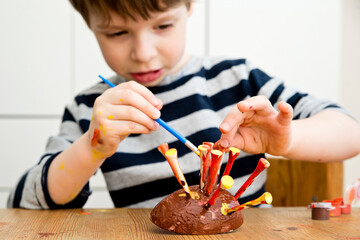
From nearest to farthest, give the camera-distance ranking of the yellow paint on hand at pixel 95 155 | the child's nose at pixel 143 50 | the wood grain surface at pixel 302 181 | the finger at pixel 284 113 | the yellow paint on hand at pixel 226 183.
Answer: the yellow paint on hand at pixel 226 183, the finger at pixel 284 113, the yellow paint on hand at pixel 95 155, the child's nose at pixel 143 50, the wood grain surface at pixel 302 181

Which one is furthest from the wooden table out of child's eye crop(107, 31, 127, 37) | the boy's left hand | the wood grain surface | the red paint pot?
child's eye crop(107, 31, 127, 37)

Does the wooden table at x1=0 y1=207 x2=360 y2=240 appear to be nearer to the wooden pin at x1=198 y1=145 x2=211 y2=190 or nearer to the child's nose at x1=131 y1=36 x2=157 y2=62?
the wooden pin at x1=198 y1=145 x2=211 y2=190

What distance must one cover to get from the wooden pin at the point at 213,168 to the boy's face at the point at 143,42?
378 millimetres

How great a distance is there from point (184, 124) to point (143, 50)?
0.87 feet

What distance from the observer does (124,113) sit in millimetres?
729

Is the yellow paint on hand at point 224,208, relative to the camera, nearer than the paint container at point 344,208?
Yes

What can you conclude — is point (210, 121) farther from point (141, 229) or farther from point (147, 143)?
point (141, 229)

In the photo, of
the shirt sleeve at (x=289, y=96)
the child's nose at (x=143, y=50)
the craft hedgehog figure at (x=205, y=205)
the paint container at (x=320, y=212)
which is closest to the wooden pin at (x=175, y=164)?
the craft hedgehog figure at (x=205, y=205)

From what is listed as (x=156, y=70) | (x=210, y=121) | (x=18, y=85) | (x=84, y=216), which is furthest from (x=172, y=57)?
(x=18, y=85)

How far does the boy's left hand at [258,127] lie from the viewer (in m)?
0.69

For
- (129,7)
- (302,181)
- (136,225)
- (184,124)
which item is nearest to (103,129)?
(136,225)

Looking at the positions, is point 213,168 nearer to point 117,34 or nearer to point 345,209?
point 345,209

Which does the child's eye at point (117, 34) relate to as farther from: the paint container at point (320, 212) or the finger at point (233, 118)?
the paint container at point (320, 212)

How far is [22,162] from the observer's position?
1948 mm
